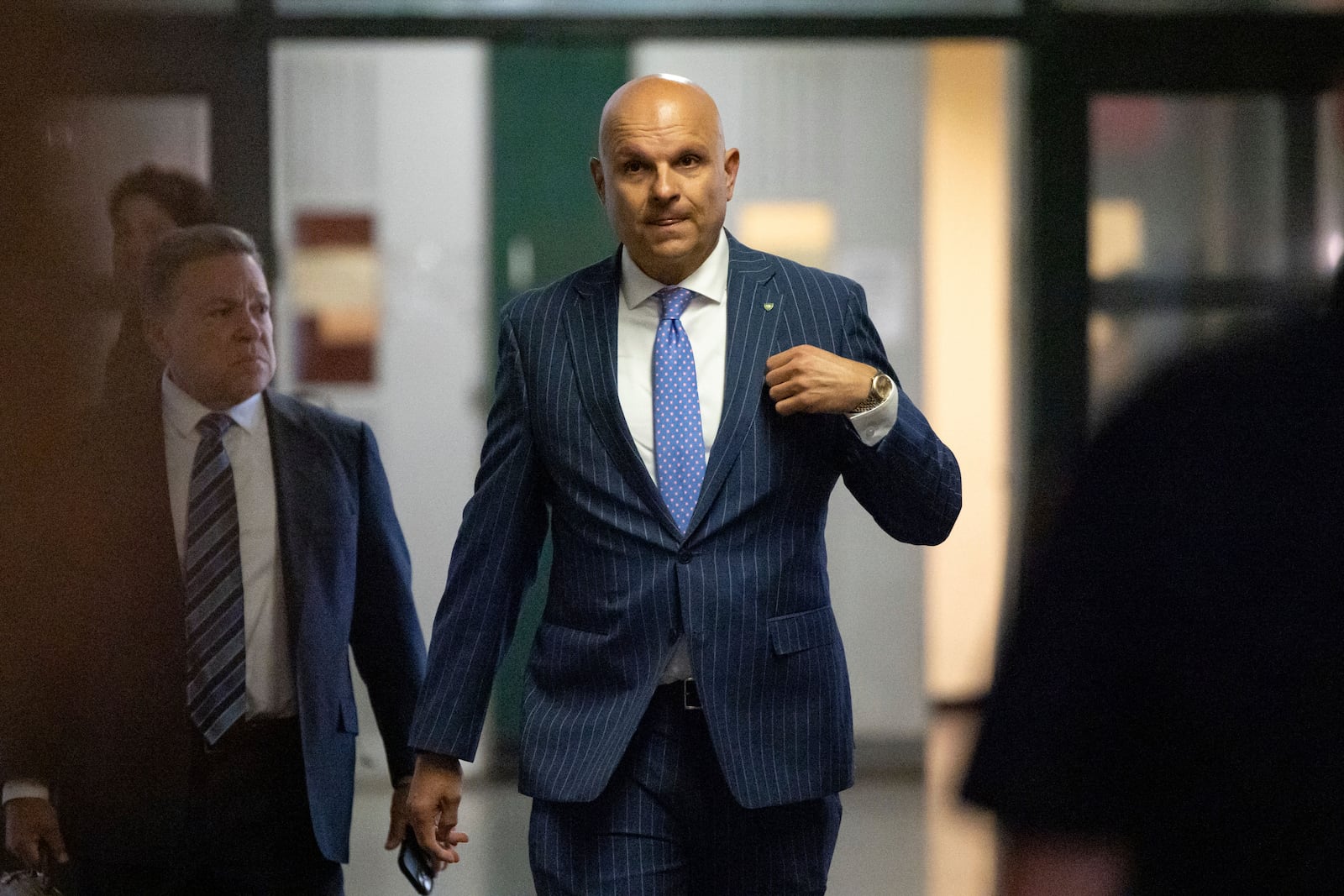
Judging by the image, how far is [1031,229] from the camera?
362cm

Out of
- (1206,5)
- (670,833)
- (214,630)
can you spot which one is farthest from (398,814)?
(1206,5)

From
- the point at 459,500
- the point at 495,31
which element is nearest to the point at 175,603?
the point at 459,500

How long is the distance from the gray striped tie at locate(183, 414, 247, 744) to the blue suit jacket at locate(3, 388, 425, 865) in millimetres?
46

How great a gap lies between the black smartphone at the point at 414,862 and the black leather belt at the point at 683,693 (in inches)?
23.4

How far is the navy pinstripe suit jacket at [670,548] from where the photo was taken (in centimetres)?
203

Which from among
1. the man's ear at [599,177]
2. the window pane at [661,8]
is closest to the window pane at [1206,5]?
the window pane at [661,8]

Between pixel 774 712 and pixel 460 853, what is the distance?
1.80m

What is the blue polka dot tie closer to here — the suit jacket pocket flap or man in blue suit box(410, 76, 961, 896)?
man in blue suit box(410, 76, 961, 896)

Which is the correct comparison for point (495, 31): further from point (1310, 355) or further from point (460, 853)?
point (1310, 355)

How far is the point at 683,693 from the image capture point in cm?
207

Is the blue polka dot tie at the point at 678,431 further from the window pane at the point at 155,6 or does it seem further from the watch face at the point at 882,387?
the window pane at the point at 155,6

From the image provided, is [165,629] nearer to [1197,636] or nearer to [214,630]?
[214,630]

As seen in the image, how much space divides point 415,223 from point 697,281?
5.29 feet

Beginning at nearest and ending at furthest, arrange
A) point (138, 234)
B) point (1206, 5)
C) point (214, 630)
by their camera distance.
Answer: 1. point (214, 630)
2. point (138, 234)
3. point (1206, 5)
